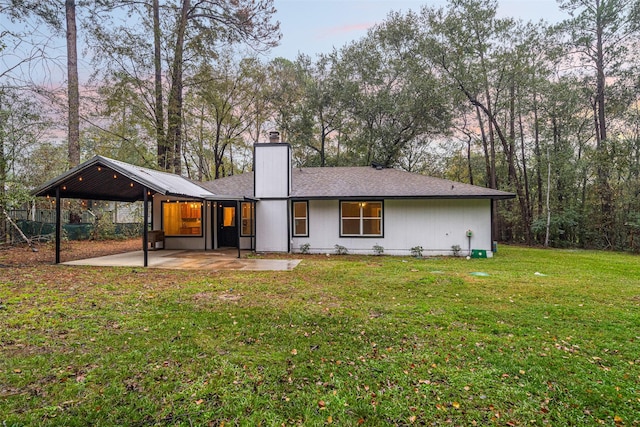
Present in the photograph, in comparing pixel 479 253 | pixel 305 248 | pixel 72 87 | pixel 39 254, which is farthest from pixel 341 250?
pixel 72 87

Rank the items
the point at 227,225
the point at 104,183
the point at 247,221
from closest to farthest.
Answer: the point at 104,183, the point at 247,221, the point at 227,225

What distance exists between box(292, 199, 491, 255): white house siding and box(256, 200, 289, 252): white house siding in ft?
1.71

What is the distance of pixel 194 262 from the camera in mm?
9047

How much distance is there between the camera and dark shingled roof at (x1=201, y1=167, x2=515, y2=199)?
10.7 metres

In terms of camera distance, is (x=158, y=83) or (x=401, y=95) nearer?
(x=158, y=83)

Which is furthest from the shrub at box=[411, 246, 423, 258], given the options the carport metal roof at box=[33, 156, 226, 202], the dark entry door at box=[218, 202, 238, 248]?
the dark entry door at box=[218, 202, 238, 248]

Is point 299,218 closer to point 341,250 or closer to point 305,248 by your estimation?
point 305,248

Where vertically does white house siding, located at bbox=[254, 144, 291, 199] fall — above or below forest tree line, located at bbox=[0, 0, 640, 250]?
below

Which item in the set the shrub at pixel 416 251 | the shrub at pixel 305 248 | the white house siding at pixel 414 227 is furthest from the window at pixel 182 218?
the shrub at pixel 416 251

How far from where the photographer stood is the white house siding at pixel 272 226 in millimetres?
11594

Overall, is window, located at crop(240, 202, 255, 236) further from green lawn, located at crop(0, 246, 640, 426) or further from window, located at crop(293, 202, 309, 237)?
green lawn, located at crop(0, 246, 640, 426)

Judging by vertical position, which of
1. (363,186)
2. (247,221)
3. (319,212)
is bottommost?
(247,221)

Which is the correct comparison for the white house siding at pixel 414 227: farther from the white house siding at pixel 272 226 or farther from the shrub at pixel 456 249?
the white house siding at pixel 272 226

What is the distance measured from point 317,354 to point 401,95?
1640 centimetres
